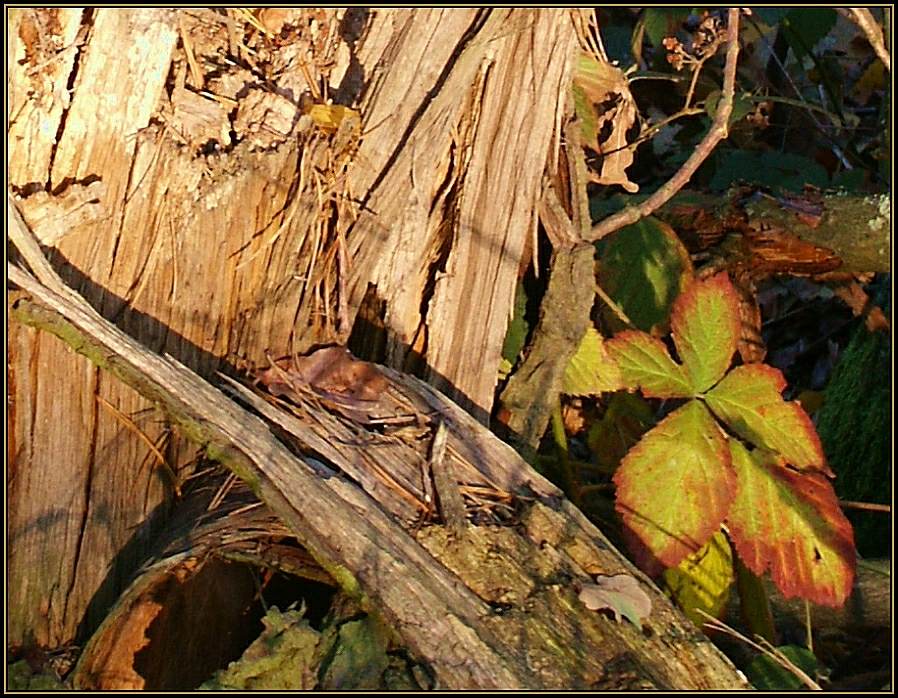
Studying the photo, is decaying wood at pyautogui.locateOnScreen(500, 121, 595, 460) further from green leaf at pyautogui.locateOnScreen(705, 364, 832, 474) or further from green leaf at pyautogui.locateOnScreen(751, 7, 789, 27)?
green leaf at pyautogui.locateOnScreen(751, 7, 789, 27)

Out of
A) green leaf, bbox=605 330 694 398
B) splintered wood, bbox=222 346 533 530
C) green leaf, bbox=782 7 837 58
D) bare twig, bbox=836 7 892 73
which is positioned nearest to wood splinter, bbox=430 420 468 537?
splintered wood, bbox=222 346 533 530

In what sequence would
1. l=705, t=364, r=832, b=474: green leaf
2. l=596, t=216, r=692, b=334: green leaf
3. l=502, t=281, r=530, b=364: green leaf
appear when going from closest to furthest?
l=705, t=364, r=832, b=474: green leaf → l=502, t=281, r=530, b=364: green leaf → l=596, t=216, r=692, b=334: green leaf

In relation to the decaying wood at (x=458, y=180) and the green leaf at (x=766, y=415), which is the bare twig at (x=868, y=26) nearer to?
the decaying wood at (x=458, y=180)

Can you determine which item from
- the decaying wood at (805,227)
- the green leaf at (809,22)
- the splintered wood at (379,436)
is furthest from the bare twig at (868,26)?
the splintered wood at (379,436)

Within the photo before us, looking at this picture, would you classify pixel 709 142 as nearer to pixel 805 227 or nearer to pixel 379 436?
pixel 805 227

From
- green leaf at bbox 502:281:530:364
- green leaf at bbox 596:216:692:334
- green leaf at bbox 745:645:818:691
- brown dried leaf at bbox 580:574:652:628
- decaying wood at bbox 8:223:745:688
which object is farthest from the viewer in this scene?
green leaf at bbox 596:216:692:334

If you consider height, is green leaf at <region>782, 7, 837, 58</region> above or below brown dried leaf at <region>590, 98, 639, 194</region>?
above

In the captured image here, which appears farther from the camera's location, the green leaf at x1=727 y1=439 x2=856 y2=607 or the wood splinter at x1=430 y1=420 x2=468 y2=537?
the green leaf at x1=727 y1=439 x2=856 y2=607
